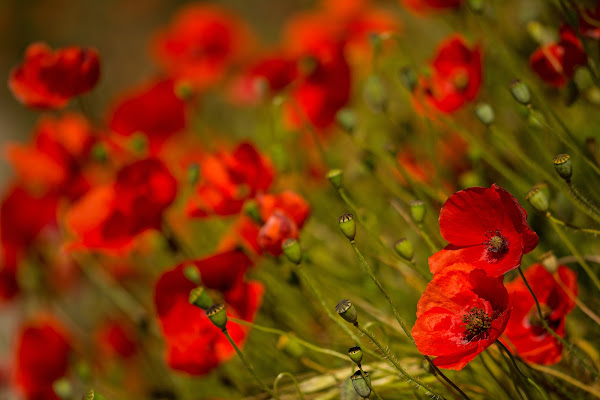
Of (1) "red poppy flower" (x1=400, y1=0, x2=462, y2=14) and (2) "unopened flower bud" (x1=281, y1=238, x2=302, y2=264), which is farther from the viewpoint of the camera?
(1) "red poppy flower" (x1=400, y1=0, x2=462, y2=14)

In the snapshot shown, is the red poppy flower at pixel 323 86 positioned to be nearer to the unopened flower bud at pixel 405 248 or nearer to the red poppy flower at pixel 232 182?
the red poppy flower at pixel 232 182

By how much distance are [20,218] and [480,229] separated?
111cm

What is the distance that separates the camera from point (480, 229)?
604mm

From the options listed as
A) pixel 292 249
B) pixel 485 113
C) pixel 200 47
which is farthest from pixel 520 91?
pixel 200 47

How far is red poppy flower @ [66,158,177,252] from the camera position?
933mm

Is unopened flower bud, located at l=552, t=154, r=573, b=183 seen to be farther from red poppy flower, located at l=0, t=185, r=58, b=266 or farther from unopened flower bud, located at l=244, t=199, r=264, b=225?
red poppy flower, located at l=0, t=185, r=58, b=266

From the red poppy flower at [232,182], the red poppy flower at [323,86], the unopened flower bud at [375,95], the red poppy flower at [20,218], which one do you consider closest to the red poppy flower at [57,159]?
the red poppy flower at [20,218]

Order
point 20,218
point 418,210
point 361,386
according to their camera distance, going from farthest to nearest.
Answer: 1. point 20,218
2. point 418,210
3. point 361,386

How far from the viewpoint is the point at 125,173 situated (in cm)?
94

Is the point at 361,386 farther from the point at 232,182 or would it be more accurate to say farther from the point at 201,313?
the point at 232,182

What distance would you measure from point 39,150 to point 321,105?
0.58 m

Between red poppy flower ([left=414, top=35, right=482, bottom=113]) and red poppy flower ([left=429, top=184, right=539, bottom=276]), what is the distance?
0.89 feet

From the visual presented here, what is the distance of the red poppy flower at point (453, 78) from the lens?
86 cm

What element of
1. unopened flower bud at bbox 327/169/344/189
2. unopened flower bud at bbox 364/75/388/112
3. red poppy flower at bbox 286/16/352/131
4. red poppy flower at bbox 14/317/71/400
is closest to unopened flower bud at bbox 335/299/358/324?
unopened flower bud at bbox 327/169/344/189
